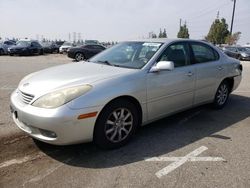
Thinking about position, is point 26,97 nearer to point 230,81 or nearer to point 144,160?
point 144,160

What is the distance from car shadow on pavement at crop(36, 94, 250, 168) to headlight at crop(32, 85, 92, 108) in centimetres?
74

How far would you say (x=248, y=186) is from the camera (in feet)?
9.71

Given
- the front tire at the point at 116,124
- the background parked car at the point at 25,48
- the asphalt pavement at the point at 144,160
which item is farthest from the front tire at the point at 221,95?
the background parked car at the point at 25,48

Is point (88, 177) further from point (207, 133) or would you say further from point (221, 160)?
point (207, 133)

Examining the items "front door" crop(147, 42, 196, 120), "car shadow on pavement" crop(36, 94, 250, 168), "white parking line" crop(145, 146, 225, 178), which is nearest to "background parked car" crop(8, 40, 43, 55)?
"car shadow on pavement" crop(36, 94, 250, 168)

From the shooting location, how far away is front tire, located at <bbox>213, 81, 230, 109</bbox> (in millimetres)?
5731

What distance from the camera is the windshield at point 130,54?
4.26 metres

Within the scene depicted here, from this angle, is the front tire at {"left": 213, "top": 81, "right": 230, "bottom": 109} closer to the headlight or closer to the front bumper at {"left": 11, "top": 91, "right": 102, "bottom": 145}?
the front bumper at {"left": 11, "top": 91, "right": 102, "bottom": 145}

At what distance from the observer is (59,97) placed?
10.7 feet

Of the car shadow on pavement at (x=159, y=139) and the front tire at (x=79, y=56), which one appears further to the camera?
the front tire at (x=79, y=56)

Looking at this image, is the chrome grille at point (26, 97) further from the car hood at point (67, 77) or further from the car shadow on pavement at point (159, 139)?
the car shadow on pavement at point (159, 139)

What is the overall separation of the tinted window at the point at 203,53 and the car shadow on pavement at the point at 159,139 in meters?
1.09

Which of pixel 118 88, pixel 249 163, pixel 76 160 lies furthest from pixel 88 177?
pixel 249 163

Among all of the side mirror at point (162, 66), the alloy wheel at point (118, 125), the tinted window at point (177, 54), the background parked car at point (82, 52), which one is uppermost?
the tinted window at point (177, 54)
